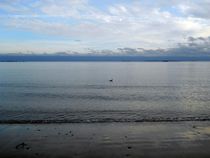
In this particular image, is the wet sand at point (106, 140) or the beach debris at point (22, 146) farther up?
the beach debris at point (22, 146)

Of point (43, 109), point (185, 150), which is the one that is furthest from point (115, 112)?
point (185, 150)

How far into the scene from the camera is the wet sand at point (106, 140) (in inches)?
659

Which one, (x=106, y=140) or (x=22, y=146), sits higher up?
(x=22, y=146)

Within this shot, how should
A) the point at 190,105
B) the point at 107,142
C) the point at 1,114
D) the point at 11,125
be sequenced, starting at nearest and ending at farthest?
the point at 107,142, the point at 11,125, the point at 1,114, the point at 190,105

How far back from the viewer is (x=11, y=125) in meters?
25.6

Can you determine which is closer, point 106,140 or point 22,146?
point 22,146

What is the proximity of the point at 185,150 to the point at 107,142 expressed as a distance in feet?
15.8

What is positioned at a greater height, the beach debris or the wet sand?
the beach debris

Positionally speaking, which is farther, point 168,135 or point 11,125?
point 11,125

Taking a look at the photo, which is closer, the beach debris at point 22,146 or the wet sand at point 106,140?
the wet sand at point 106,140

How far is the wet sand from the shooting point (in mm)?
16734

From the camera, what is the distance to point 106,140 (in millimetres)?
19625

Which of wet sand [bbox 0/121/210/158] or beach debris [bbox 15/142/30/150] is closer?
wet sand [bbox 0/121/210/158]

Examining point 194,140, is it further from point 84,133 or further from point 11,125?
point 11,125
